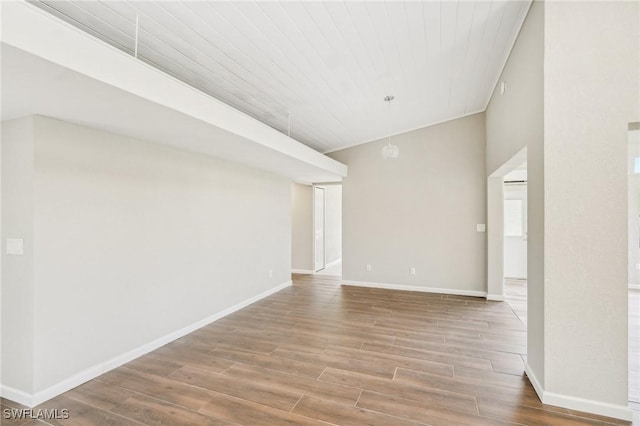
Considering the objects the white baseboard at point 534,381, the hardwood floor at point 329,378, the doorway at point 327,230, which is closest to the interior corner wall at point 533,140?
the white baseboard at point 534,381

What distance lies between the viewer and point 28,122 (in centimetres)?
230

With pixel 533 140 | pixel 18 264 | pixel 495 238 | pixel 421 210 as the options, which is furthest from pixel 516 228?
pixel 18 264

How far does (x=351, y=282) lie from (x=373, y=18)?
4927 mm

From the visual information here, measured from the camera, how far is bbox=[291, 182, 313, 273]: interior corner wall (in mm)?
7512

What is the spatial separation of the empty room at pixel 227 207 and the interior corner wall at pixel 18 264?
20mm

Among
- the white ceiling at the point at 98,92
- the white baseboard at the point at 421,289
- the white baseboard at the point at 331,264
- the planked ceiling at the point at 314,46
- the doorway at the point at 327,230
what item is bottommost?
the white baseboard at the point at 331,264

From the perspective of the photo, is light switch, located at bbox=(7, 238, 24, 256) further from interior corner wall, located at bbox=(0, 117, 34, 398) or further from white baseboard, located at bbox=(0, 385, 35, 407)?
white baseboard, located at bbox=(0, 385, 35, 407)

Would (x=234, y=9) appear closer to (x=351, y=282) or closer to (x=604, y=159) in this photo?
(x=604, y=159)

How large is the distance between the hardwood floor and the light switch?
3.83ft

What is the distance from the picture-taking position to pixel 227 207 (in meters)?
4.41

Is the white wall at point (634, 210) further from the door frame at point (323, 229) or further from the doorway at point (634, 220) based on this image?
the door frame at point (323, 229)

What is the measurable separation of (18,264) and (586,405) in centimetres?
443

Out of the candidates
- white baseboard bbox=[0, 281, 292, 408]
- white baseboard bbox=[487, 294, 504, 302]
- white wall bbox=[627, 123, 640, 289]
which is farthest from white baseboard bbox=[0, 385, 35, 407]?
white wall bbox=[627, 123, 640, 289]

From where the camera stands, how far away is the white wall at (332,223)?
342 inches
